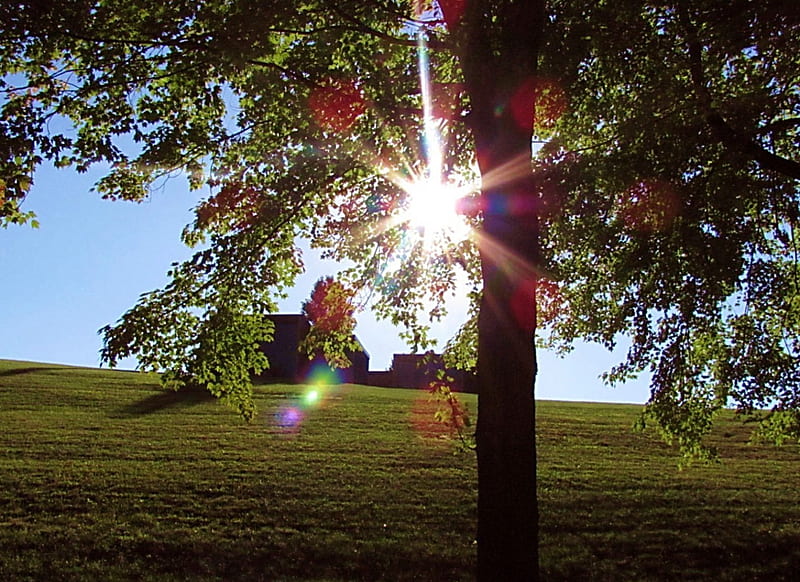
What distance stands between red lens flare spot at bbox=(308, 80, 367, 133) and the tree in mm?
35

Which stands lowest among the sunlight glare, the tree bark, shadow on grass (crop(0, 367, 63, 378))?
shadow on grass (crop(0, 367, 63, 378))

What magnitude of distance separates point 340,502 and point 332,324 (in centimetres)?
750

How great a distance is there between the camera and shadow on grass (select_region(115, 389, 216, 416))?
3186 cm

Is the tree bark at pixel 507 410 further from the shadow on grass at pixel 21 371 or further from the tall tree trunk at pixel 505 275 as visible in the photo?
the shadow on grass at pixel 21 371

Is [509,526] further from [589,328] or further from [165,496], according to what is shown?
[165,496]

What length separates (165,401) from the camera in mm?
34625

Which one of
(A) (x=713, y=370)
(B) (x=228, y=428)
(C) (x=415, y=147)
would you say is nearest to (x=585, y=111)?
(C) (x=415, y=147)

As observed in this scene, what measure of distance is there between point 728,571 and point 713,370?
386cm

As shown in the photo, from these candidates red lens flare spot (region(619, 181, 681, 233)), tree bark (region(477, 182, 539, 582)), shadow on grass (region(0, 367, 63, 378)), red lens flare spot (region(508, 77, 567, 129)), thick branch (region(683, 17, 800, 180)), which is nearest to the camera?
tree bark (region(477, 182, 539, 582))

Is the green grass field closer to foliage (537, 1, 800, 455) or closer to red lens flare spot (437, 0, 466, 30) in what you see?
foliage (537, 1, 800, 455)

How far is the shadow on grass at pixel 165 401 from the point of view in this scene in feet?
105

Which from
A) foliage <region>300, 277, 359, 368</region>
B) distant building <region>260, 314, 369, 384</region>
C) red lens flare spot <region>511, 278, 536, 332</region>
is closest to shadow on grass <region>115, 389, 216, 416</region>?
distant building <region>260, 314, 369, 384</region>

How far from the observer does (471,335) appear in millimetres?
12773

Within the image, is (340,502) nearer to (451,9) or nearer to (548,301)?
(548,301)
